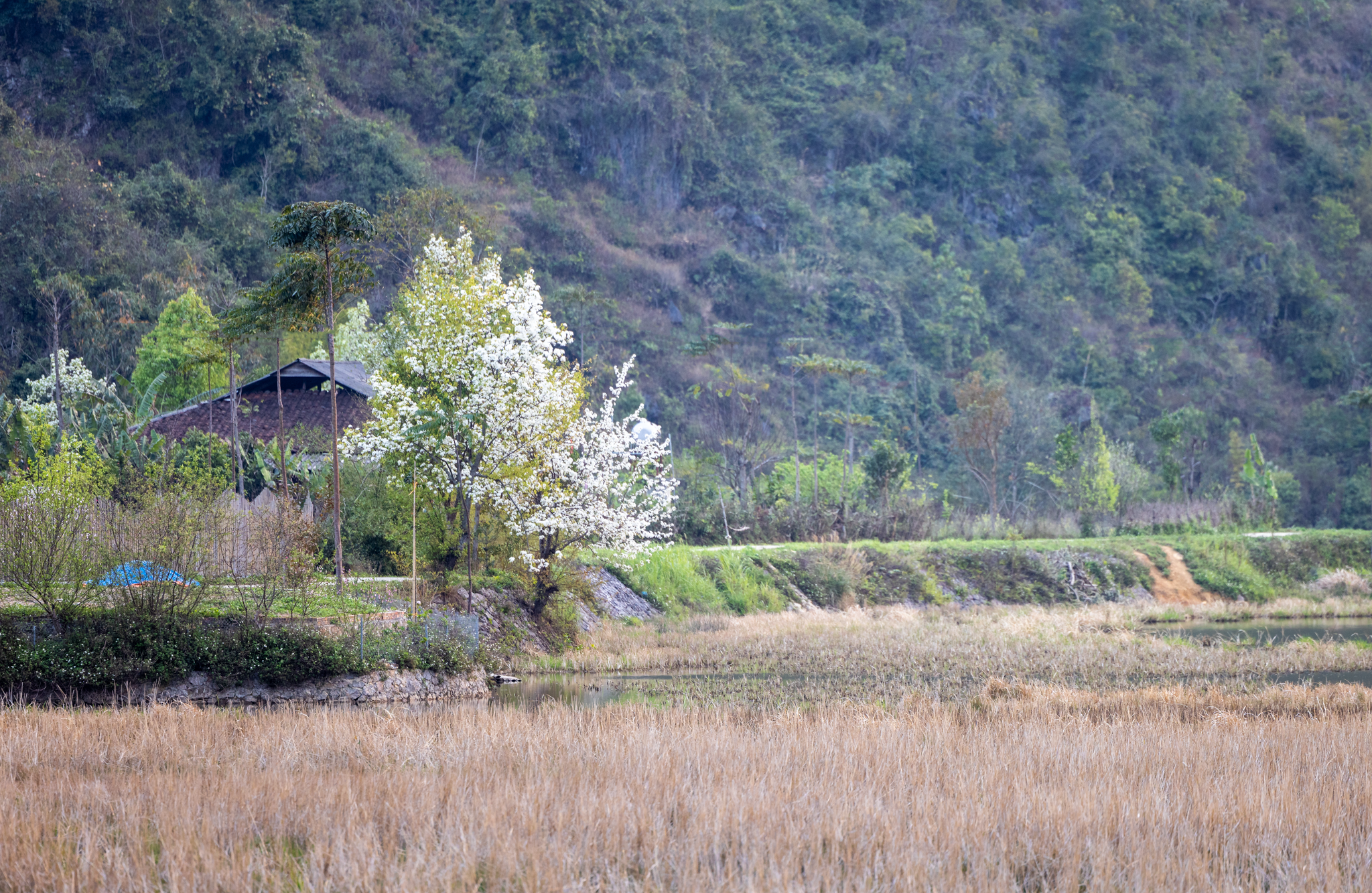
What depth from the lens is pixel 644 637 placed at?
93.6 ft

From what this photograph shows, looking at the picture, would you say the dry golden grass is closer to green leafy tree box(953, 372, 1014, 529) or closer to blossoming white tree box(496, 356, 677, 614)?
blossoming white tree box(496, 356, 677, 614)

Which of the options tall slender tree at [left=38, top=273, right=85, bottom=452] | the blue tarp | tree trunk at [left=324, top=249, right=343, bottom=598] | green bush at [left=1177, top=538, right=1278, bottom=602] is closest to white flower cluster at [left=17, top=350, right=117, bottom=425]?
tall slender tree at [left=38, top=273, right=85, bottom=452]

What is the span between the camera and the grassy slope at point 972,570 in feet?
119

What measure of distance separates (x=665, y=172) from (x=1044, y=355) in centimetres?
3440

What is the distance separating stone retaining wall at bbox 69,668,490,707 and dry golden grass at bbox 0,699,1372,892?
4.20 m

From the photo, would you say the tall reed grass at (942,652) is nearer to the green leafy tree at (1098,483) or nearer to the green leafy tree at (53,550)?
the green leafy tree at (53,550)

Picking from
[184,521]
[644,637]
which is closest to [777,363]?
[644,637]

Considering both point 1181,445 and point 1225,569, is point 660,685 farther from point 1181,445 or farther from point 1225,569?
point 1181,445

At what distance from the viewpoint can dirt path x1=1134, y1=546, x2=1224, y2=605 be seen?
44375 millimetres

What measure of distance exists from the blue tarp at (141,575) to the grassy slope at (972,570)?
15.7 meters

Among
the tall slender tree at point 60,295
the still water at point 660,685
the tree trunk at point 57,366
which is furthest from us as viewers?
the tall slender tree at point 60,295

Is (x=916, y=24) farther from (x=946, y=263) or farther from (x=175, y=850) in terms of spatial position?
(x=175, y=850)

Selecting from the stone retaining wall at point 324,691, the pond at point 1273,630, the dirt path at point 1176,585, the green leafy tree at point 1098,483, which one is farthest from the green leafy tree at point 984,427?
the stone retaining wall at point 324,691

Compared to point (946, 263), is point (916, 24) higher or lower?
higher
